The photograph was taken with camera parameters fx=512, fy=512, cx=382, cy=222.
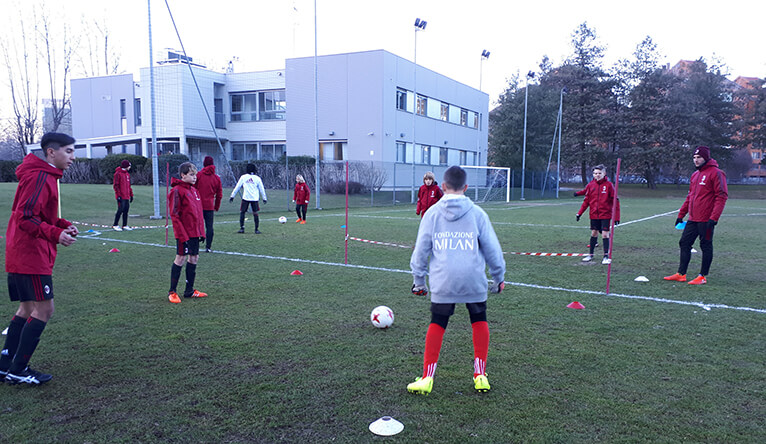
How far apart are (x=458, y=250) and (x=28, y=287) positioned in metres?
3.22

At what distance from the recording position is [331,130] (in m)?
35.5

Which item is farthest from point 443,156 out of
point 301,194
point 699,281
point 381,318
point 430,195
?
point 381,318

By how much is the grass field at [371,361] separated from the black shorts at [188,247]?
668mm

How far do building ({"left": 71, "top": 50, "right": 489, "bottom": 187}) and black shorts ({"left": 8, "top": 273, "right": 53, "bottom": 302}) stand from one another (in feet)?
89.1

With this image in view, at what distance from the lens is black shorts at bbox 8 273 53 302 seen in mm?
3840

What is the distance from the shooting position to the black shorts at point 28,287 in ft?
12.6

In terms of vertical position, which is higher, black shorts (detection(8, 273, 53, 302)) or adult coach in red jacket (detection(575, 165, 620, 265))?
adult coach in red jacket (detection(575, 165, 620, 265))

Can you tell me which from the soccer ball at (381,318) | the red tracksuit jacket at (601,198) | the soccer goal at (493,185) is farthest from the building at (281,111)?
the soccer ball at (381,318)

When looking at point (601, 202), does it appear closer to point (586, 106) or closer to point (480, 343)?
point (480, 343)

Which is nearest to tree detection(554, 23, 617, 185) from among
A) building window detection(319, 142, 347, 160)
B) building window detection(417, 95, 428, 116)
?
building window detection(417, 95, 428, 116)

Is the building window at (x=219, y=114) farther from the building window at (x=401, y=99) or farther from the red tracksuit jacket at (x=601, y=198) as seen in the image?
the red tracksuit jacket at (x=601, y=198)

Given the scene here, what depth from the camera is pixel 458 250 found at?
12.1 ft

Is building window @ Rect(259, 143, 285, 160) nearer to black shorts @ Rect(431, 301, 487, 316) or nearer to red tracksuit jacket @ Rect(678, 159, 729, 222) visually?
red tracksuit jacket @ Rect(678, 159, 729, 222)

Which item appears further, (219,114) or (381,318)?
(219,114)
